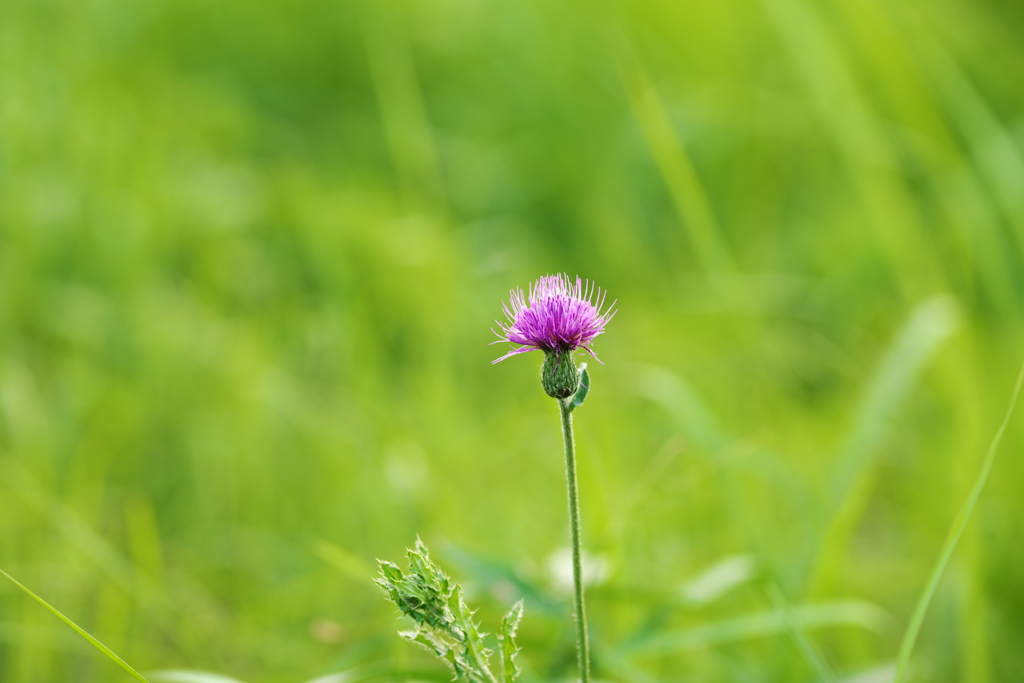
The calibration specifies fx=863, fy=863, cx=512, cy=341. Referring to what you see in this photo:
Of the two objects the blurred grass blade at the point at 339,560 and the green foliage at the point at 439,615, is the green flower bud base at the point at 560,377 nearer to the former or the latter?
the green foliage at the point at 439,615

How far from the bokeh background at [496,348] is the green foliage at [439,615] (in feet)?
1.41

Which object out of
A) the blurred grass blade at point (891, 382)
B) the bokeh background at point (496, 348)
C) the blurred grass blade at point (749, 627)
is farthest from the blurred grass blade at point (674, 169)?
the blurred grass blade at point (749, 627)

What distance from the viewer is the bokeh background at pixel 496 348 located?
210 centimetres

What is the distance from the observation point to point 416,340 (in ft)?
12.7

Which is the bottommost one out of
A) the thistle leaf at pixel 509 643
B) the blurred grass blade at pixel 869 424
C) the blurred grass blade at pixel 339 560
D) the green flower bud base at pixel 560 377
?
the thistle leaf at pixel 509 643

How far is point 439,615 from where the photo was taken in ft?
3.32

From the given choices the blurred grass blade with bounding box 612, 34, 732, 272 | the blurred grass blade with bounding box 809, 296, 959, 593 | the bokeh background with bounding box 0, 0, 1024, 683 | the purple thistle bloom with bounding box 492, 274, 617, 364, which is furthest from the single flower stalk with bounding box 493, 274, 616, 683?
the blurred grass blade with bounding box 612, 34, 732, 272

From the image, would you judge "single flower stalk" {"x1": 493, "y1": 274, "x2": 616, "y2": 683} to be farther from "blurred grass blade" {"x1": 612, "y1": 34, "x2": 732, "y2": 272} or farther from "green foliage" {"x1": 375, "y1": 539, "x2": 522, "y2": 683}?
"blurred grass blade" {"x1": 612, "y1": 34, "x2": 732, "y2": 272}

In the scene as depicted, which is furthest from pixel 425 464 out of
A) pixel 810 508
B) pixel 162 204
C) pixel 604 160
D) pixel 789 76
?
pixel 789 76

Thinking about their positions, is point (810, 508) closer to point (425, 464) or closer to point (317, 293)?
point (425, 464)

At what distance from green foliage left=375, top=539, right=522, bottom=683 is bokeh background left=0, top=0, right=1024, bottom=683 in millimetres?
429

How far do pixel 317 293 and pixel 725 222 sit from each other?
2.56 meters

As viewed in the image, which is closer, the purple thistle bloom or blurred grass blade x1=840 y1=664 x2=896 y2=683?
the purple thistle bloom

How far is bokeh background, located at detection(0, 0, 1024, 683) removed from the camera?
6.89ft
